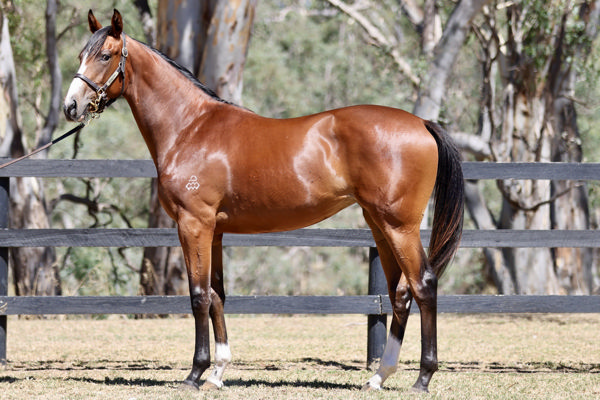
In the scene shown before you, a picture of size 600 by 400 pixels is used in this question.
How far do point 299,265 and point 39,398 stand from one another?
81.0 ft

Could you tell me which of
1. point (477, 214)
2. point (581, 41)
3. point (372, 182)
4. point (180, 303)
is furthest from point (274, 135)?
point (477, 214)

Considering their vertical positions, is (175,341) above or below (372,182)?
below

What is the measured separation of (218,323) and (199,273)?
0.45 m

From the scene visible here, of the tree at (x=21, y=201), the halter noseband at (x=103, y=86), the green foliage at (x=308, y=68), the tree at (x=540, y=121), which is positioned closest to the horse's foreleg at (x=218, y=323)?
the halter noseband at (x=103, y=86)

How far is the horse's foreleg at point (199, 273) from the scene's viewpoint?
16.5 feet

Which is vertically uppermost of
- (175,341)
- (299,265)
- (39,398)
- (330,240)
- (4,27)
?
(4,27)

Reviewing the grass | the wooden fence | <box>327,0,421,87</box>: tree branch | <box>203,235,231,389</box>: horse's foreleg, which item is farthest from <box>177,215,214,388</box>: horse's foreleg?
<box>327,0,421,87</box>: tree branch

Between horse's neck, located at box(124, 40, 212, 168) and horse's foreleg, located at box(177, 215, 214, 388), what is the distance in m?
0.59

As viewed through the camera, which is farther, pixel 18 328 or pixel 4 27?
pixel 4 27

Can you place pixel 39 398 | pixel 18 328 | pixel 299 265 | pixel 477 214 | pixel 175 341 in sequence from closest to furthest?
pixel 39 398, pixel 175 341, pixel 18 328, pixel 477 214, pixel 299 265

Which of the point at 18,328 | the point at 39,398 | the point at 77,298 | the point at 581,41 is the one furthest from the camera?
the point at 581,41

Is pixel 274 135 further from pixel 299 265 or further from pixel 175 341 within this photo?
pixel 299 265

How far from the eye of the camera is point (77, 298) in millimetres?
6043

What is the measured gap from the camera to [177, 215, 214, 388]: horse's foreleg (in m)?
5.04
